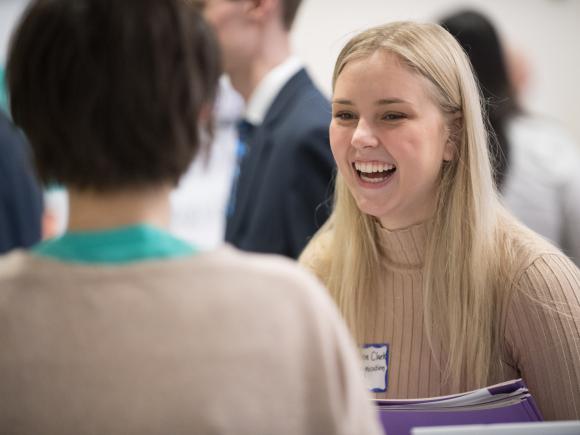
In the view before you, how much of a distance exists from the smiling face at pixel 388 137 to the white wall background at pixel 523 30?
2757 millimetres

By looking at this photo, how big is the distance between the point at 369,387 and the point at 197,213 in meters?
2.81

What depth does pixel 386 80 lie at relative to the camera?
5.65ft

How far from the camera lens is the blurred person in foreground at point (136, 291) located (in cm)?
94

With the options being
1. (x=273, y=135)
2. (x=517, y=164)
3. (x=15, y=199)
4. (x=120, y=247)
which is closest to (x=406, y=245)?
(x=273, y=135)

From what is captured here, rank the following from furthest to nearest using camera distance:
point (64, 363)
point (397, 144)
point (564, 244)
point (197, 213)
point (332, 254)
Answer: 1. point (197, 213)
2. point (564, 244)
3. point (332, 254)
4. point (397, 144)
5. point (64, 363)

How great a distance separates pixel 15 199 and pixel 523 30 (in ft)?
9.30

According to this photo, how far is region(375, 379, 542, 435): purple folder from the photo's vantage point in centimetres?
148

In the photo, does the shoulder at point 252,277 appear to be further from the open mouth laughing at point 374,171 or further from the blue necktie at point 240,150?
the blue necktie at point 240,150

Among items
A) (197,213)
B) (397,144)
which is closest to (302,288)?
(397,144)

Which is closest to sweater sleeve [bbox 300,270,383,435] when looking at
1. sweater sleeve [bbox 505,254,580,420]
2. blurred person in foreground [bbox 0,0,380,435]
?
blurred person in foreground [bbox 0,0,380,435]

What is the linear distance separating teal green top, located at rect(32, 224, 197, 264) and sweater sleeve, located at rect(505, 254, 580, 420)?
0.92 metres

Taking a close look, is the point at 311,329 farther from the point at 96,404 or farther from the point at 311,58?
→ the point at 311,58

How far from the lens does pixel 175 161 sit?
99 cm

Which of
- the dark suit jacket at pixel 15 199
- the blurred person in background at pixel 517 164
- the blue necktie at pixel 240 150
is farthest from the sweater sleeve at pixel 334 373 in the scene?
the dark suit jacket at pixel 15 199
